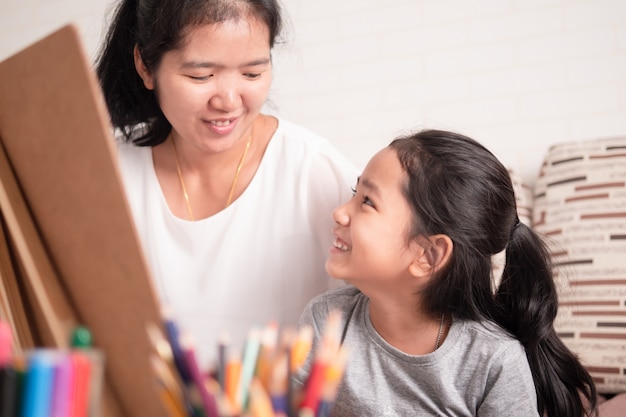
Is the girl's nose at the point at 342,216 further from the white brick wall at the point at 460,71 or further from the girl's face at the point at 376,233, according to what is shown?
the white brick wall at the point at 460,71

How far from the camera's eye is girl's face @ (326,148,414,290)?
1097 mm

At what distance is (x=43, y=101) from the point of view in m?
0.50

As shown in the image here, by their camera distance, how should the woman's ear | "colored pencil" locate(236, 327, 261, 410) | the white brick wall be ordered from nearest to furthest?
"colored pencil" locate(236, 327, 261, 410) < the woman's ear < the white brick wall

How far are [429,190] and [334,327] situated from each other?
73cm

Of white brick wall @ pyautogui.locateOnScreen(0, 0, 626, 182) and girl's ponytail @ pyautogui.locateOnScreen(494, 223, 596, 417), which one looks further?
white brick wall @ pyautogui.locateOnScreen(0, 0, 626, 182)

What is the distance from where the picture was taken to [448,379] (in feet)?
3.52

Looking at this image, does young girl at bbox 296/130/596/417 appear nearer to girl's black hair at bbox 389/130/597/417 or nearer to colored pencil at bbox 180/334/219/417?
girl's black hair at bbox 389/130/597/417

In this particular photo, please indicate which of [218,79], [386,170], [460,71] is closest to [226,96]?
[218,79]

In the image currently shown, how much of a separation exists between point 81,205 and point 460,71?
6.56 ft

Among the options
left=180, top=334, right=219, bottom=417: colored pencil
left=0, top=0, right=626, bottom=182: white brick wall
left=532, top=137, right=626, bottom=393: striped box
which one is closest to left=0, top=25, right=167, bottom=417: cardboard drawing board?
left=180, top=334, right=219, bottom=417: colored pencil

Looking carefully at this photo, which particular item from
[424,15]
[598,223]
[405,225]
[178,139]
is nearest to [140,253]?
[405,225]

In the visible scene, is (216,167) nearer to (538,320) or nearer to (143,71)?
(143,71)

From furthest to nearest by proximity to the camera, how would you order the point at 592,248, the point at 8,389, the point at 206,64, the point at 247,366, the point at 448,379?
1. the point at 592,248
2. the point at 206,64
3. the point at 448,379
4. the point at 247,366
5. the point at 8,389

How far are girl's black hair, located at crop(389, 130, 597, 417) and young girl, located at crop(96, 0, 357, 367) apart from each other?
263 millimetres
